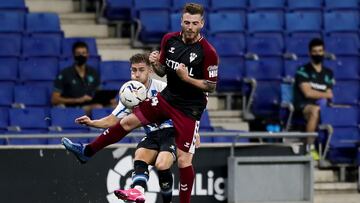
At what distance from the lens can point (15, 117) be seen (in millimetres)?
15898

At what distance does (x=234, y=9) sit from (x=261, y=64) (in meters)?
1.50

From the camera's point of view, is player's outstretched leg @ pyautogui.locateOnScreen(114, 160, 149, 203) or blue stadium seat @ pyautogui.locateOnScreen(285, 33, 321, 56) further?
blue stadium seat @ pyautogui.locateOnScreen(285, 33, 321, 56)

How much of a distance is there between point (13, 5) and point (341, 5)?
17.3 feet

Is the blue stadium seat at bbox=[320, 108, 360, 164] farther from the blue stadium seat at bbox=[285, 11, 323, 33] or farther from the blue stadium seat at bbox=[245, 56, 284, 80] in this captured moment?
the blue stadium seat at bbox=[285, 11, 323, 33]

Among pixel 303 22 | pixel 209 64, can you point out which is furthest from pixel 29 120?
pixel 303 22

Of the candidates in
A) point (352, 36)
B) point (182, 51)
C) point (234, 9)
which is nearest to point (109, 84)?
point (234, 9)

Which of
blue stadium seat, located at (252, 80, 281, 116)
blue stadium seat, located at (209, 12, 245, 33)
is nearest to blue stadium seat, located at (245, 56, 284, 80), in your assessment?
blue stadium seat, located at (252, 80, 281, 116)

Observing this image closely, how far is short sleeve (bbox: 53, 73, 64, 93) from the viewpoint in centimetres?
1650

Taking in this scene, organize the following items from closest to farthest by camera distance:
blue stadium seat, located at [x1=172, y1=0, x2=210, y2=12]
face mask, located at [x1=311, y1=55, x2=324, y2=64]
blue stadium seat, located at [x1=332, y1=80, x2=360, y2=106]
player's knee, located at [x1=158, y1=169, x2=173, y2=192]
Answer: player's knee, located at [x1=158, y1=169, x2=173, y2=192] → face mask, located at [x1=311, y1=55, x2=324, y2=64] → blue stadium seat, located at [x1=332, y1=80, x2=360, y2=106] → blue stadium seat, located at [x1=172, y1=0, x2=210, y2=12]

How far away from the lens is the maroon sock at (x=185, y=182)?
12.1m

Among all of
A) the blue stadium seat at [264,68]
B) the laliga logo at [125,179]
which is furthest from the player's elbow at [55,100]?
the blue stadium seat at [264,68]

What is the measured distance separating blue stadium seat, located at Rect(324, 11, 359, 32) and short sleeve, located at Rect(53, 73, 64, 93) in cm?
486

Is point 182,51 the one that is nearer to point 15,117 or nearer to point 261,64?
point 15,117

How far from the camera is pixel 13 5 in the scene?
1844 cm
